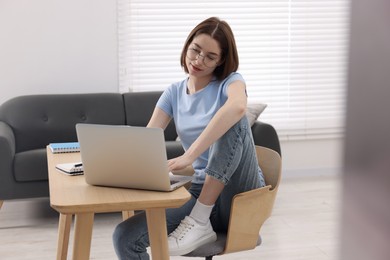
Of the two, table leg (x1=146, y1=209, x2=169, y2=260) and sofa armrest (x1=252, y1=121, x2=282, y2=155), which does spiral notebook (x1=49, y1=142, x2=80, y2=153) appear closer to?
table leg (x1=146, y1=209, x2=169, y2=260)

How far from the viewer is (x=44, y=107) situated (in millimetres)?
4273

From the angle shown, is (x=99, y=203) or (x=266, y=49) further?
(x=266, y=49)

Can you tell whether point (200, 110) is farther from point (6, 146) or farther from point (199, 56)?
point (6, 146)

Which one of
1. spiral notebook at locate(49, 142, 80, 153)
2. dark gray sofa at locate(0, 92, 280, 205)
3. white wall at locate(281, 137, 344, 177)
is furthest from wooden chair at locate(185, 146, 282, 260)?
white wall at locate(281, 137, 344, 177)

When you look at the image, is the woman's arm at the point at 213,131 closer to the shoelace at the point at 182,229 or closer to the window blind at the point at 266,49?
the shoelace at the point at 182,229

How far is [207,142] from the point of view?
1916 millimetres

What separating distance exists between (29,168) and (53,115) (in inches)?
26.2

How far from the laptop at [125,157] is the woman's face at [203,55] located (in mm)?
528

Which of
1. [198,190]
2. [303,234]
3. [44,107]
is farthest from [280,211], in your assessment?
[198,190]

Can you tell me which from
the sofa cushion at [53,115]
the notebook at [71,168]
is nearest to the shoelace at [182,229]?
the notebook at [71,168]

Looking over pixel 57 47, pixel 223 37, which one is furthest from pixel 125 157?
pixel 57 47

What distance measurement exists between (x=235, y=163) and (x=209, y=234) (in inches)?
10.0

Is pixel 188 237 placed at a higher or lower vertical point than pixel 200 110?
lower

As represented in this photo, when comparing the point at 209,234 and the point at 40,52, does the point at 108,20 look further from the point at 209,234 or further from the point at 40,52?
the point at 209,234
